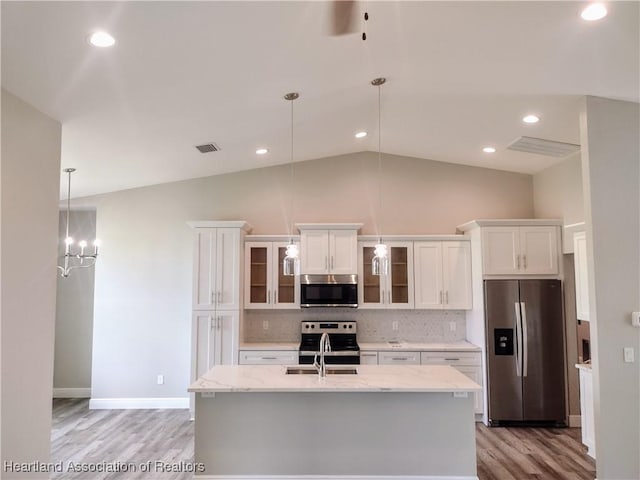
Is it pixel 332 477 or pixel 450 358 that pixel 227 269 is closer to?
pixel 332 477

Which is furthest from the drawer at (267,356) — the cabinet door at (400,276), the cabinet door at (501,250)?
the cabinet door at (501,250)

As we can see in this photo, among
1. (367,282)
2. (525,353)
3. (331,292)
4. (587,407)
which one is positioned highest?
(367,282)

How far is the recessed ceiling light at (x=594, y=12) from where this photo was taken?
2.48 m

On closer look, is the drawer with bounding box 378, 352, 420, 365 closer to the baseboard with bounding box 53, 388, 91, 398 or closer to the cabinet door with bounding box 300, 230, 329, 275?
the cabinet door with bounding box 300, 230, 329, 275

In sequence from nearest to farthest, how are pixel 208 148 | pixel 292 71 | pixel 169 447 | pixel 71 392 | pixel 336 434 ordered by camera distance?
pixel 292 71
pixel 336 434
pixel 169 447
pixel 208 148
pixel 71 392

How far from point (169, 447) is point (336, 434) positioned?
194cm

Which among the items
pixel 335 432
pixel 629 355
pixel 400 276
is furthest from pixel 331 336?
pixel 629 355

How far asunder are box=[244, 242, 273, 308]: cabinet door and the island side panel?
221 centimetres

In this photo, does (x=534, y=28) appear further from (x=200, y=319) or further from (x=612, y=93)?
(x=200, y=319)

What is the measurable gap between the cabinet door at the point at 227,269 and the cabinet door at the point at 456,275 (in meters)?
2.64

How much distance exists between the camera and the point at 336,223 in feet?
19.1

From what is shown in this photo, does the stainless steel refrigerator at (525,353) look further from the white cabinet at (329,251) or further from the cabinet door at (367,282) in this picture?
the white cabinet at (329,251)

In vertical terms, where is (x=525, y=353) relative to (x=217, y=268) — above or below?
below

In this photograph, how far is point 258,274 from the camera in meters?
5.68
